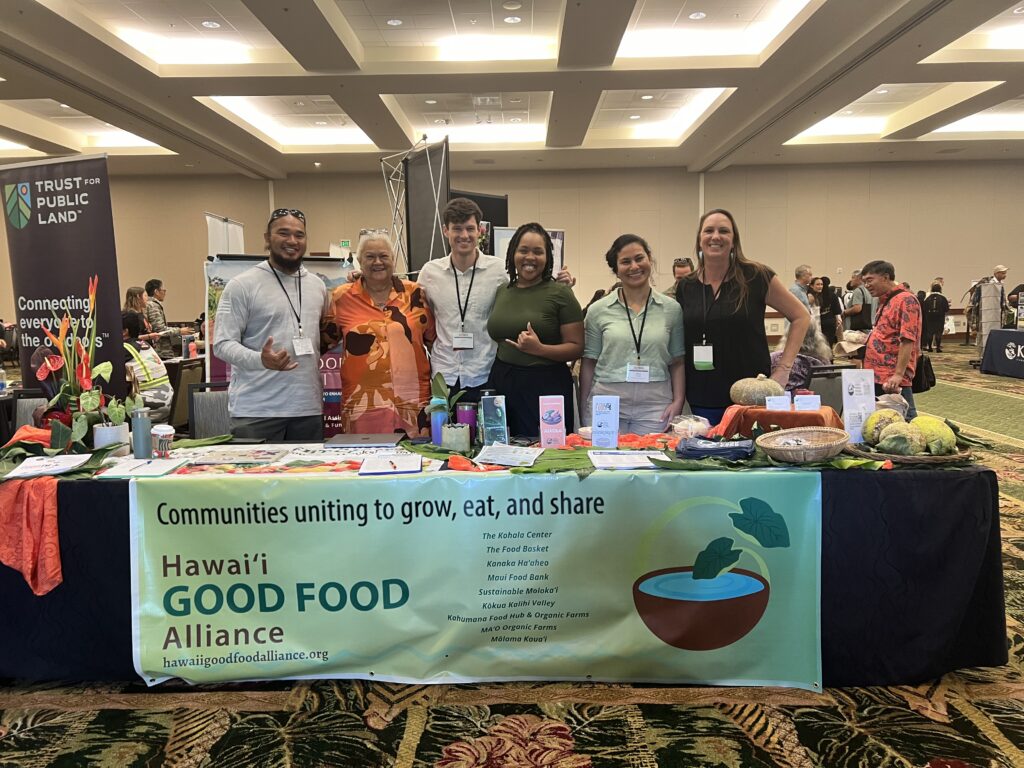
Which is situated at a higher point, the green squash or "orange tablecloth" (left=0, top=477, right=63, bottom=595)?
the green squash

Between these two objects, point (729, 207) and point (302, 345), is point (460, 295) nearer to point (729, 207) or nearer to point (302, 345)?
point (302, 345)

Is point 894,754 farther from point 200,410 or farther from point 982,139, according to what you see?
point 982,139

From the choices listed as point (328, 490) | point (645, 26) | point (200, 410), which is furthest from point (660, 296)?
point (645, 26)

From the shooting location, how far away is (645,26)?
7168mm

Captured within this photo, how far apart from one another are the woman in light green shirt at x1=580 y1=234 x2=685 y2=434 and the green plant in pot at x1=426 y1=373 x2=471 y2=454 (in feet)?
2.03

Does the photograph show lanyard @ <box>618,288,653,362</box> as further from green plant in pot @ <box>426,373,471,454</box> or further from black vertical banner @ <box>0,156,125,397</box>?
black vertical banner @ <box>0,156,125,397</box>

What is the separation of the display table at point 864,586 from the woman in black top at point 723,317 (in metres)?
0.85

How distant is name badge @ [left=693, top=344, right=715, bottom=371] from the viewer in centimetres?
269

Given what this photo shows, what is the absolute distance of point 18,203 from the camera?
3.06m

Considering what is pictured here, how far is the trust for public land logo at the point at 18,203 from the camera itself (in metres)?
3.04

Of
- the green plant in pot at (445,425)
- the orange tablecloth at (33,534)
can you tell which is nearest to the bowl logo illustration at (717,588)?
the green plant in pot at (445,425)

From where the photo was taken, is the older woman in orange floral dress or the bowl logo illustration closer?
the bowl logo illustration

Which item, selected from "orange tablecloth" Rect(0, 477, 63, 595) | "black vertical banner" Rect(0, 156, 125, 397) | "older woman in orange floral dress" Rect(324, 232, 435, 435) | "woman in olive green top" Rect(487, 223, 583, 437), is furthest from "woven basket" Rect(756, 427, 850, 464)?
"black vertical banner" Rect(0, 156, 125, 397)

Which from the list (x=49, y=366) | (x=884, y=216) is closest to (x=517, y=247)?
(x=49, y=366)
